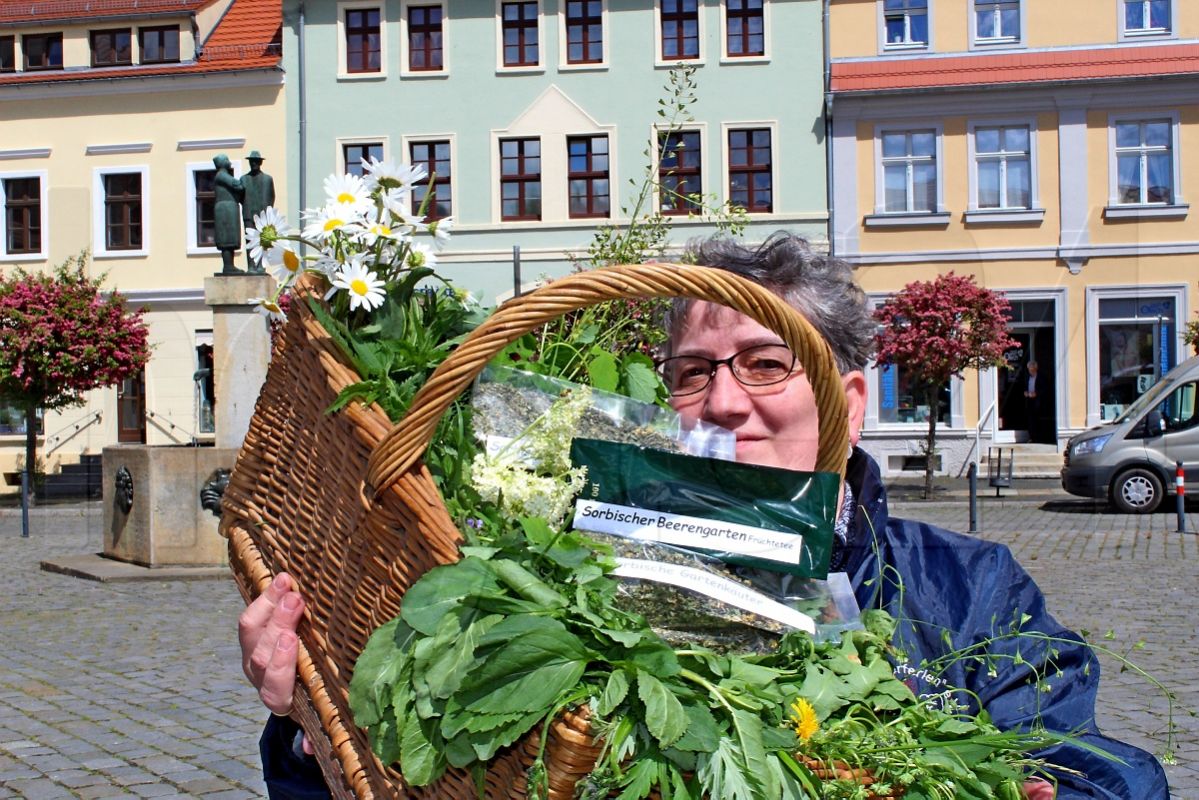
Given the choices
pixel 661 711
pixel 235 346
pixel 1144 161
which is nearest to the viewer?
pixel 661 711

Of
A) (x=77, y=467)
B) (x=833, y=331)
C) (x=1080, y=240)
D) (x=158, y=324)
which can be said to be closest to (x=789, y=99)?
(x=1080, y=240)

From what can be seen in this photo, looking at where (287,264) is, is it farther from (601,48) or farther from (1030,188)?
(601,48)

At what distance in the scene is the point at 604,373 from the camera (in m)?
1.96

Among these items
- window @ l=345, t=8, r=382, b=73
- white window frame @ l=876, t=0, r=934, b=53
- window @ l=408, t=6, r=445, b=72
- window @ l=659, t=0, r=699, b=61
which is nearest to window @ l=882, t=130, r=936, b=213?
white window frame @ l=876, t=0, r=934, b=53

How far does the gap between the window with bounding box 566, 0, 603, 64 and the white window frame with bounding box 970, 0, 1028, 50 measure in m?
7.40

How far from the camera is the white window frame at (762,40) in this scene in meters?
26.0

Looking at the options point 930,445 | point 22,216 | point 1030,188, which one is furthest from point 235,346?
point 22,216

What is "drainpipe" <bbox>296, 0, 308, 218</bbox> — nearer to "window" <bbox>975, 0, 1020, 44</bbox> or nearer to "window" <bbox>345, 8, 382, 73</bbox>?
"window" <bbox>345, 8, 382, 73</bbox>

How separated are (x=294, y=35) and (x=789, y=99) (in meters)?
10.4

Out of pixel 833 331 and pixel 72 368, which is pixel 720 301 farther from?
pixel 72 368

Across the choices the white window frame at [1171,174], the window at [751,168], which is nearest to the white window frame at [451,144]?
the window at [751,168]

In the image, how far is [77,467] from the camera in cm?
2639

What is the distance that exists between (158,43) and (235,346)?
18873 mm

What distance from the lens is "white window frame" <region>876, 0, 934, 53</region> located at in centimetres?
2531
